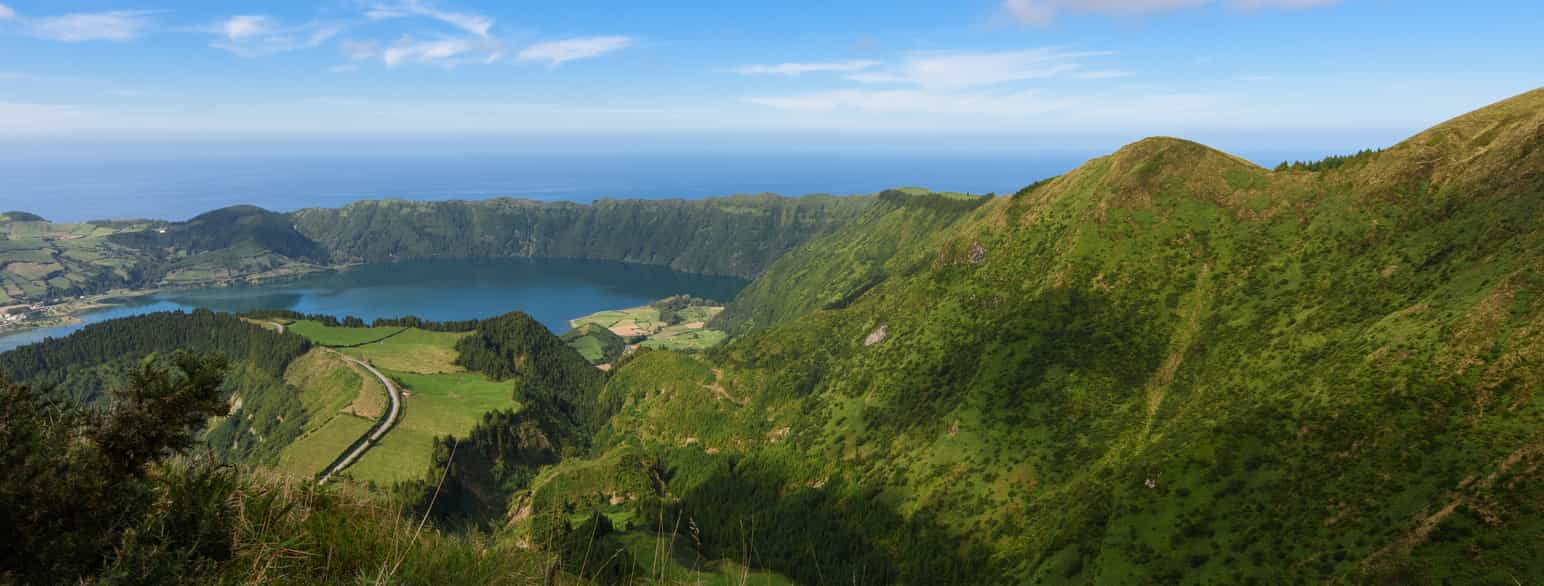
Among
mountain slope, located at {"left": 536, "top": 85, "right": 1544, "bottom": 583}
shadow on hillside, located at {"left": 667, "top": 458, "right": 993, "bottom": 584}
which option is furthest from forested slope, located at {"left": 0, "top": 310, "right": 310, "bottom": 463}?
shadow on hillside, located at {"left": 667, "top": 458, "right": 993, "bottom": 584}

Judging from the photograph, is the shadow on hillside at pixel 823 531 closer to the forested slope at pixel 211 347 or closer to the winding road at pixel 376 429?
the winding road at pixel 376 429

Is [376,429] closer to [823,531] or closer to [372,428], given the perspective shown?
[372,428]

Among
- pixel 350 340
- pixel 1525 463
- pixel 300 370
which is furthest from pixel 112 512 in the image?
pixel 350 340

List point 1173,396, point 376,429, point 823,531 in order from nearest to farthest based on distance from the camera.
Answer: point 1173,396 → point 823,531 → point 376,429

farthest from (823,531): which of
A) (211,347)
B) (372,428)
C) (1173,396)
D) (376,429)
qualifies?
(211,347)

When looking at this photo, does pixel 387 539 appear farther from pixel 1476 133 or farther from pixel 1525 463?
pixel 1476 133

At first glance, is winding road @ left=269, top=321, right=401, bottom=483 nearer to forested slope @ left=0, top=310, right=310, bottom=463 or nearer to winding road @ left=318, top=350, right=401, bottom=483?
winding road @ left=318, top=350, right=401, bottom=483

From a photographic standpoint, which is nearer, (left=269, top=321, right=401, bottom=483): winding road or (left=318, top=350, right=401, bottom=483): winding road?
(left=269, top=321, right=401, bottom=483): winding road

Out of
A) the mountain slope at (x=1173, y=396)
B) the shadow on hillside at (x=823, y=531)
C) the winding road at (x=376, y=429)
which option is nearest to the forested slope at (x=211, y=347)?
the winding road at (x=376, y=429)

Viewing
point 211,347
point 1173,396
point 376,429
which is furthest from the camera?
point 211,347
